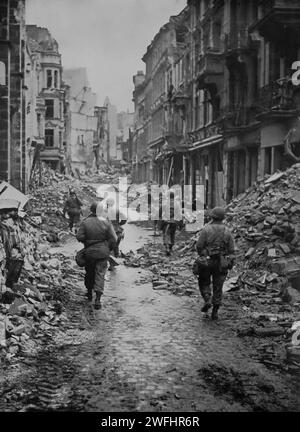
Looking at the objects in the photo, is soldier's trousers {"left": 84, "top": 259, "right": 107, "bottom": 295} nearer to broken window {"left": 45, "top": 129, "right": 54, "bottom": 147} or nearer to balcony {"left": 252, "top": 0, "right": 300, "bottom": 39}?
balcony {"left": 252, "top": 0, "right": 300, "bottom": 39}

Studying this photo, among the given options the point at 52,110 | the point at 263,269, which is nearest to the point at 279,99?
the point at 263,269

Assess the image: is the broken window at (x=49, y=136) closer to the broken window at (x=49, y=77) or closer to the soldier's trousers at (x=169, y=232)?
the broken window at (x=49, y=77)

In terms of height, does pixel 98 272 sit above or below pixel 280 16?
below

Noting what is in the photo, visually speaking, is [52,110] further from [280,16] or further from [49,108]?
[280,16]

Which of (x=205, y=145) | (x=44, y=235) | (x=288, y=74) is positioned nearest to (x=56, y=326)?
(x=44, y=235)

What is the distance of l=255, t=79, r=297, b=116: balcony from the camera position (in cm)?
1766

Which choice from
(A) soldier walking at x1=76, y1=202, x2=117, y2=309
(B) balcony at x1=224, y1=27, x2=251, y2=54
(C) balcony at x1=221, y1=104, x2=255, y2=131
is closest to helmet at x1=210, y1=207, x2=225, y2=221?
(A) soldier walking at x1=76, y1=202, x2=117, y2=309

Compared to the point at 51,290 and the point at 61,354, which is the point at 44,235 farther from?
the point at 61,354

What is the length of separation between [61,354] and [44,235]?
11.7m

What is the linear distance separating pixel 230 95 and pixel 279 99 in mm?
6282

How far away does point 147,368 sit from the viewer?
5.99m

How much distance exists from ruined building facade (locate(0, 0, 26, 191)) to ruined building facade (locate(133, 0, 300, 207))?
8.54 meters

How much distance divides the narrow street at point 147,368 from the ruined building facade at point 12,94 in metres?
14.4
